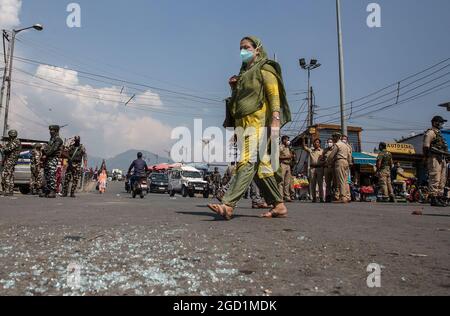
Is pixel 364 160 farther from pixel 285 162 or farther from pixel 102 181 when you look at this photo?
pixel 285 162

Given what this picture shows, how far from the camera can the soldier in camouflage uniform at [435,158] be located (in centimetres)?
827

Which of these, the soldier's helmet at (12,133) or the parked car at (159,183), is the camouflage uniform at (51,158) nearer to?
the soldier's helmet at (12,133)

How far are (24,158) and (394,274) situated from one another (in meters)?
17.9

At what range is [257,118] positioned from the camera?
4.23 metres

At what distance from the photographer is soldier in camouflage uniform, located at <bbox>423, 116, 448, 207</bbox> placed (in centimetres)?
827

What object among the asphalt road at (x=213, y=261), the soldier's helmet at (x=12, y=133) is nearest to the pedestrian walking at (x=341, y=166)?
the asphalt road at (x=213, y=261)

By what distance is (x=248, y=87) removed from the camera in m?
4.22

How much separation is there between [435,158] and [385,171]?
12.3 ft

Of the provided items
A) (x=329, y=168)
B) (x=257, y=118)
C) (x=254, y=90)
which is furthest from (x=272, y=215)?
(x=329, y=168)

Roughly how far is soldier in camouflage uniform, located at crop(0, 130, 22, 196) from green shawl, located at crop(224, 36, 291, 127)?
916 centimetres

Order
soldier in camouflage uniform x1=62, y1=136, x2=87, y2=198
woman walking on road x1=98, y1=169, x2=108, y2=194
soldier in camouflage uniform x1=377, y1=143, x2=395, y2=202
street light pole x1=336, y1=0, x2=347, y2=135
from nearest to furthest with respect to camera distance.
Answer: soldier in camouflage uniform x1=62, y1=136, x2=87, y2=198 < soldier in camouflage uniform x1=377, y1=143, x2=395, y2=202 < street light pole x1=336, y1=0, x2=347, y2=135 < woman walking on road x1=98, y1=169, x2=108, y2=194

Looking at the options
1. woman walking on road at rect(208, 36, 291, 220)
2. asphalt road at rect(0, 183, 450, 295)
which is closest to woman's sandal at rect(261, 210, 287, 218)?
woman walking on road at rect(208, 36, 291, 220)

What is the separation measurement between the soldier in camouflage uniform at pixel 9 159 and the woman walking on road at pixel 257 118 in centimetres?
925

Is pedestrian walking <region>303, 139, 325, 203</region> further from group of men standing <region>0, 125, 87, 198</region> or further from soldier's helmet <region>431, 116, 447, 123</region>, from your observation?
group of men standing <region>0, 125, 87, 198</region>
